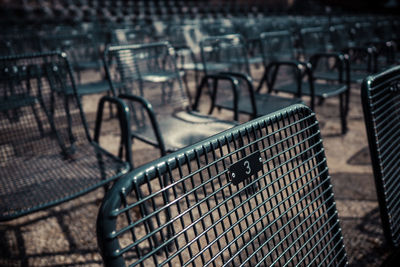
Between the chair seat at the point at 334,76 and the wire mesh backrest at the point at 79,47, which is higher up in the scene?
the wire mesh backrest at the point at 79,47

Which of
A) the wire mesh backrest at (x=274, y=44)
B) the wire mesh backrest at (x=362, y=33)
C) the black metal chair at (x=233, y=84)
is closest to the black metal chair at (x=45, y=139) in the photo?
the black metal chair at (x=233, y=84)

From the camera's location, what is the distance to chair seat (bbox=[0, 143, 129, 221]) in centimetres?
107

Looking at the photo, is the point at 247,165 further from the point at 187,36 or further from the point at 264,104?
the point at 187,36

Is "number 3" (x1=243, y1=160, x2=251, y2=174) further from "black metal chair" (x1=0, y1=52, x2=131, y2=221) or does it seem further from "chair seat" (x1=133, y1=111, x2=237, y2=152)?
"chair seat" (x1=133, y1=111, x2=237, y2=152)

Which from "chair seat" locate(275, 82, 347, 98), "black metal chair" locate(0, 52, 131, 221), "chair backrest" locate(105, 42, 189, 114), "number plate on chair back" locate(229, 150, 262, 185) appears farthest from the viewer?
"chair seat" locate(275, 82, 347, 98)

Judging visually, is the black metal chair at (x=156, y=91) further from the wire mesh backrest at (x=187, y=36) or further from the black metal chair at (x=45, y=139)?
the wire mesh backrest at (x=187, y=36)

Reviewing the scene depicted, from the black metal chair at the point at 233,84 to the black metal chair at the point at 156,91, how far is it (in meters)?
0.17

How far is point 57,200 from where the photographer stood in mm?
1077

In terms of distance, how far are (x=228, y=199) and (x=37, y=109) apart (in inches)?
51.7

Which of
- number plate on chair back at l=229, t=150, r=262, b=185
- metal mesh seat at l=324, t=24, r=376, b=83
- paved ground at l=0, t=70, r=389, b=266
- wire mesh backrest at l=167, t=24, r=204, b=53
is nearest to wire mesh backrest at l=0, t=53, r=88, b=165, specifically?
paved ground at l=0, t=70, r=389, b=266

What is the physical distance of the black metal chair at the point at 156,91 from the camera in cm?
177

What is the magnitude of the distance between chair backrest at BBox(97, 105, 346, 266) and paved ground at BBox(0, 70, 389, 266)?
2.89 ft

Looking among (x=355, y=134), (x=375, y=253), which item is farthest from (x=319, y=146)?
(x=355, y=134)

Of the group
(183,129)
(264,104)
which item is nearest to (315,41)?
(264,104)
